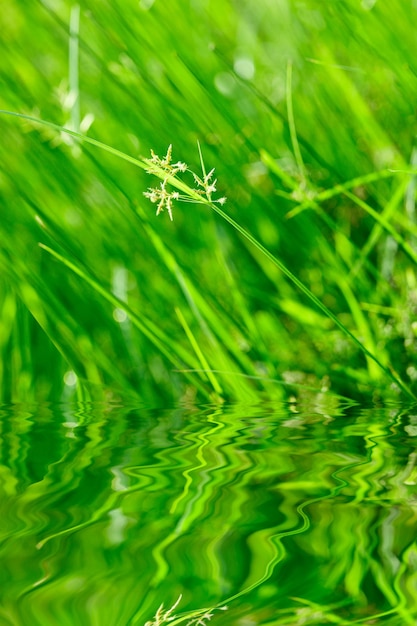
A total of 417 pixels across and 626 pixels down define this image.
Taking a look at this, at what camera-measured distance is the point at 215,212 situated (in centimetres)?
136

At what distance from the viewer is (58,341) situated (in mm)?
1366

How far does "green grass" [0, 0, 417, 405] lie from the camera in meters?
1.31

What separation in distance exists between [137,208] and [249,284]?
216 mm

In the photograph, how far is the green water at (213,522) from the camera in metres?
0.51

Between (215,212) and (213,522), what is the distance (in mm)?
774

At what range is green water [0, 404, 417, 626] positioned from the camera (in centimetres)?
51

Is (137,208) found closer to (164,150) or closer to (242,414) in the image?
(164,150)

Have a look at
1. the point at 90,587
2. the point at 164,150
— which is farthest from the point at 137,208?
the point at 90,587

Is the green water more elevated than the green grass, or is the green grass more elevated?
the green grass

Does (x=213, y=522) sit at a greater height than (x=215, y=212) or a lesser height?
lesser

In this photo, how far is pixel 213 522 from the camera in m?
0.66

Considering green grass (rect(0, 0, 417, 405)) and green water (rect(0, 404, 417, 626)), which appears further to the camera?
green grass (rect(0, 0, 417, 405))

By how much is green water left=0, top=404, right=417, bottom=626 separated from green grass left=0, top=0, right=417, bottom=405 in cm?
25

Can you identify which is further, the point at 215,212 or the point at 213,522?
the point at 215,212
